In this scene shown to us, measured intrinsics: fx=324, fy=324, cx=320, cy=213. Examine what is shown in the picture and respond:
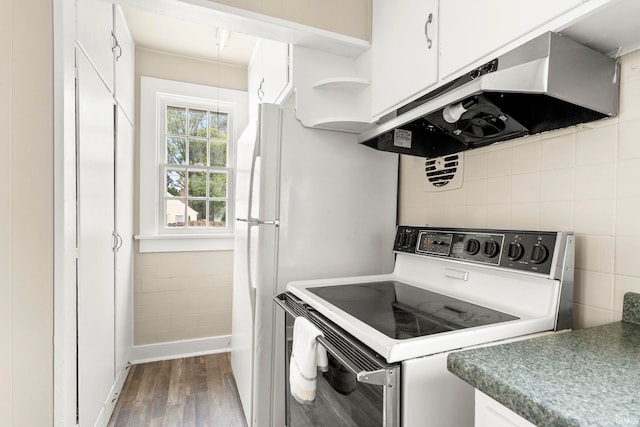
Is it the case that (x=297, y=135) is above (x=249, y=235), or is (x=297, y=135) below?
above

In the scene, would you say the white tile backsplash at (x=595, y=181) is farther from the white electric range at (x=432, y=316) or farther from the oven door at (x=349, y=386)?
the oven door at (x=349, y=386)

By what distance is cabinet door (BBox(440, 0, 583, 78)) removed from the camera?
32.1 inches

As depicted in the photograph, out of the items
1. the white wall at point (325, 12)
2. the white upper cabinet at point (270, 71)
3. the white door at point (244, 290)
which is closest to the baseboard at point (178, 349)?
the white door at point (244, 290)

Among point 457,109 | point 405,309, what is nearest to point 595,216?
point 457,109

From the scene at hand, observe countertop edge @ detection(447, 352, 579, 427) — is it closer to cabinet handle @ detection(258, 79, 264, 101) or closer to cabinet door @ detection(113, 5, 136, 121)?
cabinet handle @ detection(258, 79, 264, 101)

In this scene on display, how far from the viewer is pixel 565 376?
581 mm

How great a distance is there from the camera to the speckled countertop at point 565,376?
48cm

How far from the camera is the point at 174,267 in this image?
107 inches

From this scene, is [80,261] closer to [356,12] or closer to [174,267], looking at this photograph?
[174,267]

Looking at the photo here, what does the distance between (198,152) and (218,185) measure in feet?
1.10

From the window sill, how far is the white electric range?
159cm

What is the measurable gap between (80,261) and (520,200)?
5.81 feet

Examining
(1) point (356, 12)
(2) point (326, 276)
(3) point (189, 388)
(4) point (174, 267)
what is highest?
(1) point (356, 12)

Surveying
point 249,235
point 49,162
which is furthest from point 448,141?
point 49,162
